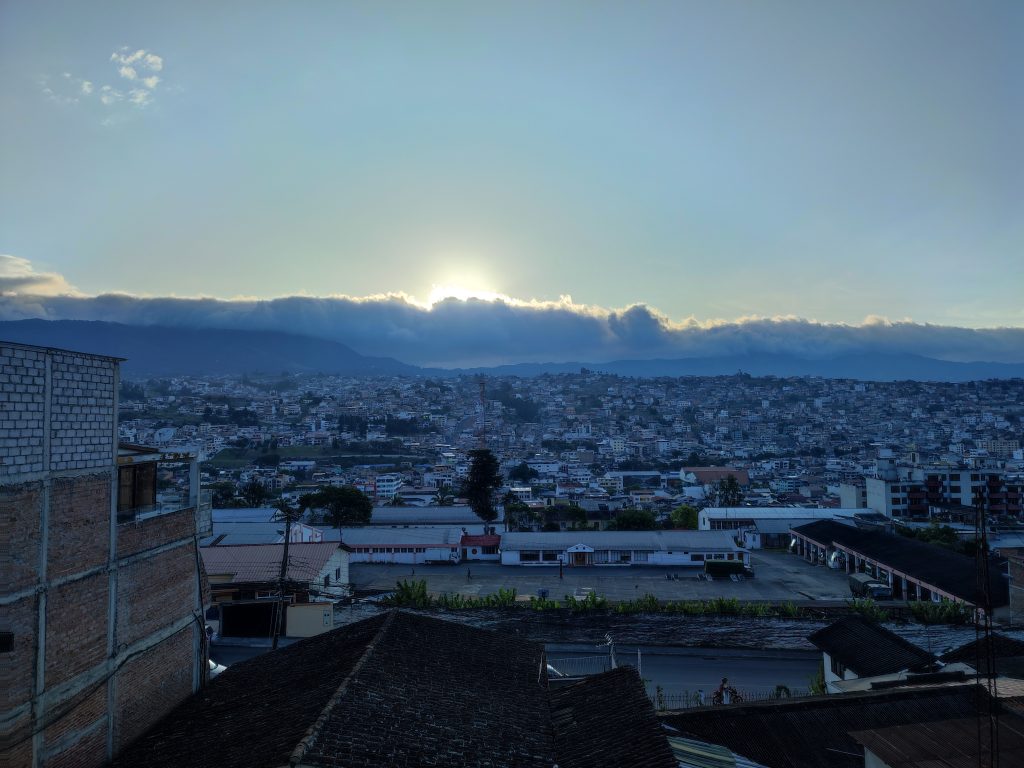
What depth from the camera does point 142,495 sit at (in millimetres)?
7316

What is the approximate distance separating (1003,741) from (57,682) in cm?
869

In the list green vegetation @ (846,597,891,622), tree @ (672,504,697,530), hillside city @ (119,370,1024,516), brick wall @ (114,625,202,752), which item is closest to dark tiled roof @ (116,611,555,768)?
brick wall @ (114,625,202,752)

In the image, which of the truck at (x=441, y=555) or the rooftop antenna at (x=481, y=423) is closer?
the truck at (x=441, y=555)

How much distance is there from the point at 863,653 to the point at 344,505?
110 ft

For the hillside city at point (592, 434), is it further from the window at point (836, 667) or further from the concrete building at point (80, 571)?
the window at point (836, 667)

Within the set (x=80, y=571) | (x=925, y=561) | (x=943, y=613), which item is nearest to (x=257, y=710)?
(x=80, y=571)

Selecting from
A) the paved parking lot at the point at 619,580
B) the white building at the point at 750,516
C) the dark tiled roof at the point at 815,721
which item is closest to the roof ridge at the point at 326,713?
the dark tiled roof at the point at 815,721

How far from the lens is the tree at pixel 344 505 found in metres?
41.2

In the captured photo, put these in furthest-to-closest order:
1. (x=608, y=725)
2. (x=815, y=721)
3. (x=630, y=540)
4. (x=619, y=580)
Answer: (x=630, y=540)
(x=619, y=580)
(x=815, y=721)
(x=608, y=725)

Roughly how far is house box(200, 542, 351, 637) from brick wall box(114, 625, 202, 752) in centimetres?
705

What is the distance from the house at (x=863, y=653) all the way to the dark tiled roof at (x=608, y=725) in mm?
5718

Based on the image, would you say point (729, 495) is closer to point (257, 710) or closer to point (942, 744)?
point (942, 744)

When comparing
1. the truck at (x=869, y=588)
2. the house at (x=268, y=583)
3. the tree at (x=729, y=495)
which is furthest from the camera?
the tree at (x=729, y=495)

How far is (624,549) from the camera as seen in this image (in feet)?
107
